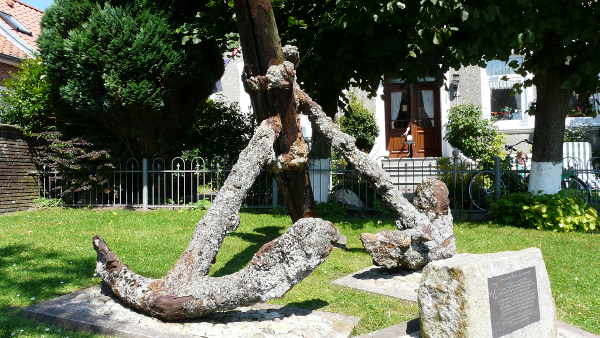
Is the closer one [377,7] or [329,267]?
[329,267]

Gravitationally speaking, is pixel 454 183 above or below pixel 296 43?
below

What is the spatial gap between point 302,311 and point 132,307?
1.41m

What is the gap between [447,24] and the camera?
321 inches

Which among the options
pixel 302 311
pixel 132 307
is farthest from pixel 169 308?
pixel 302 311

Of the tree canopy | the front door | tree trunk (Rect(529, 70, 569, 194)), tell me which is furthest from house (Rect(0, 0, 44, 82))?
tree trunk (Rect(529, 70, 569, 194))

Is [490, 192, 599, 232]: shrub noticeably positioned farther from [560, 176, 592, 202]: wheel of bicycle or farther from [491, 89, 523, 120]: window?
[491, 89, 523, 120]: window

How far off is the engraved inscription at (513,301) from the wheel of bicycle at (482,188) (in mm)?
6644

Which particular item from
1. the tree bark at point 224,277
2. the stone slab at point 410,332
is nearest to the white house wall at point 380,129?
the tree bark at point 224,277

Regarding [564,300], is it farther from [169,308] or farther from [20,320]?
[20,320]

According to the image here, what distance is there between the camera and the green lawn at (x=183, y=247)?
4.41 meters

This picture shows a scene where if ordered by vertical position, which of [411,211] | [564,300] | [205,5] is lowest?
[564,300]

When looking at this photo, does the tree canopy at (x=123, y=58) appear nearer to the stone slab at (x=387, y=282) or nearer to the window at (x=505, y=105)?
the stone slab at (x=387, y=282)

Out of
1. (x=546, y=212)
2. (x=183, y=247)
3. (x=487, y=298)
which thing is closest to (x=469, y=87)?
(x=546, y=212)

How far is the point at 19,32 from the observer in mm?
15945
